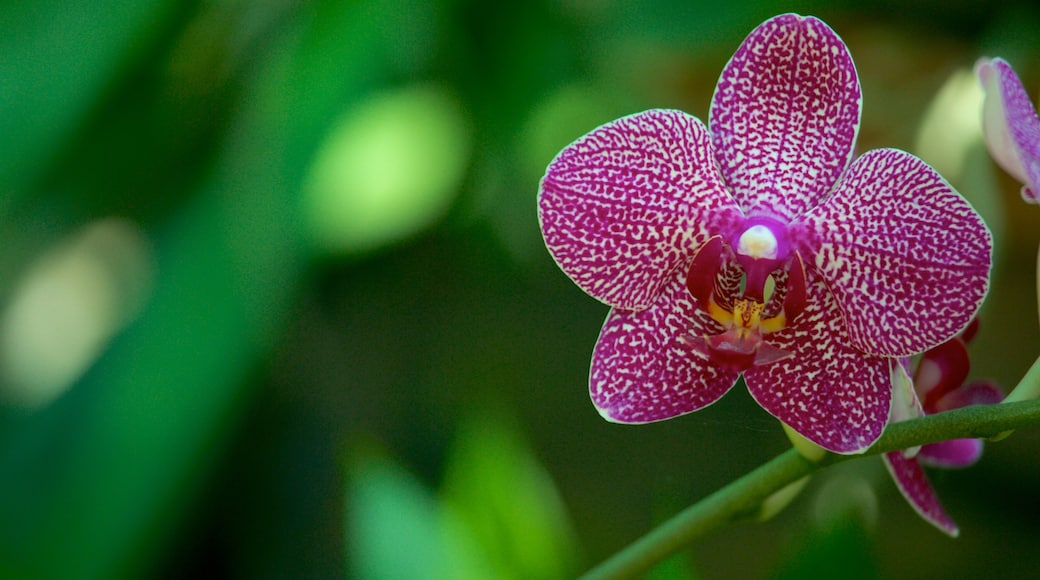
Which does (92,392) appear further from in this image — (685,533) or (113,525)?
(685,533)

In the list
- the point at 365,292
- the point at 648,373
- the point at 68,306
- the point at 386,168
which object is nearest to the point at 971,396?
the point at 648,373

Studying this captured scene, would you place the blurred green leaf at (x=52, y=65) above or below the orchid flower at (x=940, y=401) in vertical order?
above

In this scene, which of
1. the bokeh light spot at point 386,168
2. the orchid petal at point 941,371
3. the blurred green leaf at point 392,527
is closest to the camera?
the orchid petal at point 941,371

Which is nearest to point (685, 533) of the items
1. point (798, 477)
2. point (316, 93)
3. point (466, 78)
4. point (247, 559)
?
point (798, 477)

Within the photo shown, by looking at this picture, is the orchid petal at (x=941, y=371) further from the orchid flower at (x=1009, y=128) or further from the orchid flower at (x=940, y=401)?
the orchid flower at (x=1009, y=128)

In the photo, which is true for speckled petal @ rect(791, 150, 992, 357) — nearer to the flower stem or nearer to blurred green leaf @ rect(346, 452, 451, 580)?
the flower stem

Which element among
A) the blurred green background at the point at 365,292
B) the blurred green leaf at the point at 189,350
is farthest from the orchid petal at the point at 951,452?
the blurred green leaf at the point at 189,350

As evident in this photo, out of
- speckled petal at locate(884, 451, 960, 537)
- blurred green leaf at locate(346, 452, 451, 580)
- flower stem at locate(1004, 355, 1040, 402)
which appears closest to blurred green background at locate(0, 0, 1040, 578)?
blurred green leaf at locate(346, 452, 451, 580)
